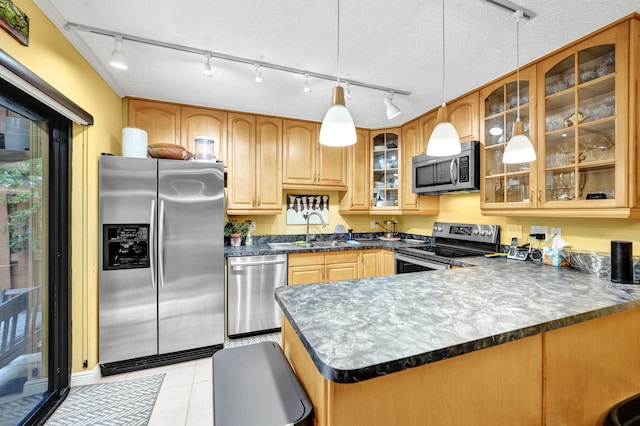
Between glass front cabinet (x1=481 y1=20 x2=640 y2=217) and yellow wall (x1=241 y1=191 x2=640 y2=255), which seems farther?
yellow wall (x1=241 y1=191 x2=640 y2=255)

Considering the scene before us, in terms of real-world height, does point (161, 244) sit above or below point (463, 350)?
above

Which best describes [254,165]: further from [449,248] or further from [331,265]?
[449,248]

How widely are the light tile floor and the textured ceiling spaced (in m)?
2.47

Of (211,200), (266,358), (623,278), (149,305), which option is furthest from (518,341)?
(149,305)

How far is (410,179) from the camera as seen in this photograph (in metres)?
3.30

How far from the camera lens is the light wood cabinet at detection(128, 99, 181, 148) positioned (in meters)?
2.71

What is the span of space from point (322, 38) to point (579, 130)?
5.83 ft

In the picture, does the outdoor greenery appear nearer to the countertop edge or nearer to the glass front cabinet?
the countertop edge

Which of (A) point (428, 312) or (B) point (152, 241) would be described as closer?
(A) point (428, 312)

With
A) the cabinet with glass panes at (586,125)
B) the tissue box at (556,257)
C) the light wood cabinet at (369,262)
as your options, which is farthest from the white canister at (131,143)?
the tissue box at (556,257)

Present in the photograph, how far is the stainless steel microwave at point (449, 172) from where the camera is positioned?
2.44m

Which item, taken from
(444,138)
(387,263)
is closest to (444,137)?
(444,138)

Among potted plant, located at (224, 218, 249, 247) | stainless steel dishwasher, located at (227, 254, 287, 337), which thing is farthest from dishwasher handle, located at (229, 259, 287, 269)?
potted plant, located at (224, 218, 249, 247)

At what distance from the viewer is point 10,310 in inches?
58.2
